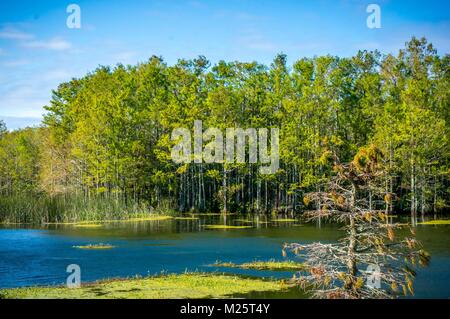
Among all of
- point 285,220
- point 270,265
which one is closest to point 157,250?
point 270,265

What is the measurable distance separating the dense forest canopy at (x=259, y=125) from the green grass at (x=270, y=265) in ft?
88.3

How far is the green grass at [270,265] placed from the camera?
25.3 metres

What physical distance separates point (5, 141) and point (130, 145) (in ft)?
107

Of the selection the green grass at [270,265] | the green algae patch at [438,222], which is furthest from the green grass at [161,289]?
the green algae patch at [438,222]

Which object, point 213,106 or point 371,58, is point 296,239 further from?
point 371,58

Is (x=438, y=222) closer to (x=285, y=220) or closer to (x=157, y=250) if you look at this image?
(x=285, y=220)

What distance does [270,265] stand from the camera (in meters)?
26.0

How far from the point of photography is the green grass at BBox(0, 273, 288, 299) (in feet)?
63.1

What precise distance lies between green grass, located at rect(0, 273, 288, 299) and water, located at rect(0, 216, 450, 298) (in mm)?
1317

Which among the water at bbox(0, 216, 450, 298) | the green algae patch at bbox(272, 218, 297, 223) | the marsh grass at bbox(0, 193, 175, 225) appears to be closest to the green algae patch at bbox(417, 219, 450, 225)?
the water at bbox(0, 216, 450, 298)

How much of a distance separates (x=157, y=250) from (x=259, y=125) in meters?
30.5

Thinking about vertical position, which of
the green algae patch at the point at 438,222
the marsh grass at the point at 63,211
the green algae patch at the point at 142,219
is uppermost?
the marsh grass at the point at 63,211

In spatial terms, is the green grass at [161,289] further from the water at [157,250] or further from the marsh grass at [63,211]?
the marsh grass at [63,211]

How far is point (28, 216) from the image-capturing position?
1821 inches
